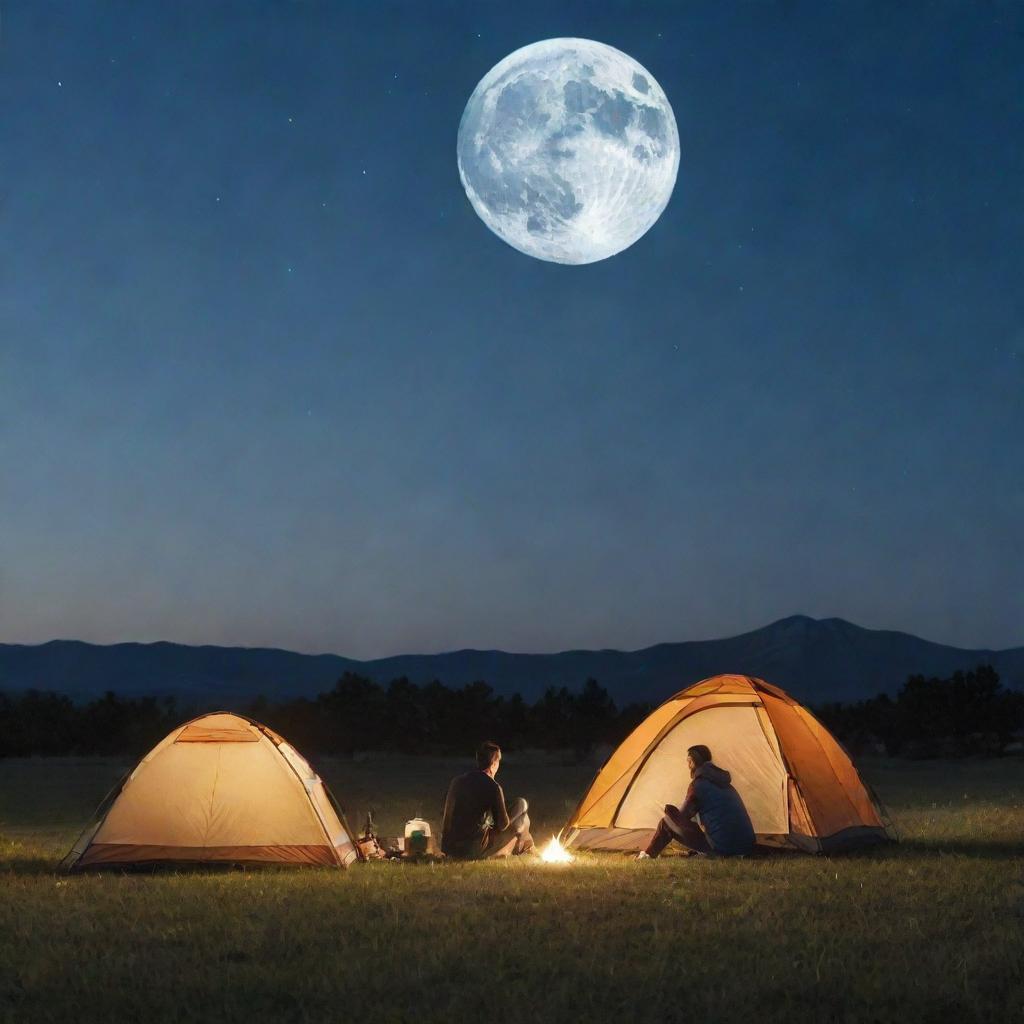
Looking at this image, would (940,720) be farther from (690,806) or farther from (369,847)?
(369,847)

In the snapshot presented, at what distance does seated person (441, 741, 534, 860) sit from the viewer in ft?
47.2

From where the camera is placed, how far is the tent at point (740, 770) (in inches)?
621

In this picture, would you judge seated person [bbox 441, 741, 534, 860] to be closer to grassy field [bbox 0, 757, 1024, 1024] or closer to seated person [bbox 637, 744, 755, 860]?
grassy field [bbox 0, 757, 1024, 1024]

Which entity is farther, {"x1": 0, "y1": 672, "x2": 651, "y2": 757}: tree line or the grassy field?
{"x1": 0, "y1": 672, "x2": 651, "y2": 757}: tree line

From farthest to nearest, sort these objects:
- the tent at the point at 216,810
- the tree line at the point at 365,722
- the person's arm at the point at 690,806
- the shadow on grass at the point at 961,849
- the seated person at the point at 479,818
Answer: the tree line at the point at 365,722 < the shadow on grass at the point at 961,849 < the person's arm at the point at 690,806 < the seated person at the point at 479,818 < the tent at the point at 216,810

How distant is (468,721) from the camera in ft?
220

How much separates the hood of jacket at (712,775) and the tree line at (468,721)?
49.5 m

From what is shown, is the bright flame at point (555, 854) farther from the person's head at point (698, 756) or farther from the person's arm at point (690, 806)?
the person's head at point (698, 756)

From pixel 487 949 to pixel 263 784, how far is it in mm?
5971

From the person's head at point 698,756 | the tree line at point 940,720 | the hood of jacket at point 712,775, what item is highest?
the person's head at point 698,756

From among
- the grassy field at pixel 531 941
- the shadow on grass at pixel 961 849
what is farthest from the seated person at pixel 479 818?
the shadow on grass at pixel 961 849

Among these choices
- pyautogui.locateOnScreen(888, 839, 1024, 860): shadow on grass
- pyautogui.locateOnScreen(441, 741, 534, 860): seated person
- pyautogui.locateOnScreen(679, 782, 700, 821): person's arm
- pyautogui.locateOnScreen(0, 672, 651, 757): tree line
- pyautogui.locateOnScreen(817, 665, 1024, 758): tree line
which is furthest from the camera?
pyautogui.locateOnScreen(817, 665, 1024, 758): tree line

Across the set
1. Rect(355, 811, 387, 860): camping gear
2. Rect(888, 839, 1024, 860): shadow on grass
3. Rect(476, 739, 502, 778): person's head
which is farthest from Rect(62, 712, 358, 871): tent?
Rect(888, 839, 1024, 860): shadow on grass

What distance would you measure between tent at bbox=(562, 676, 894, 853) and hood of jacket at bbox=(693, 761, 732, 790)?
4.49 feet
